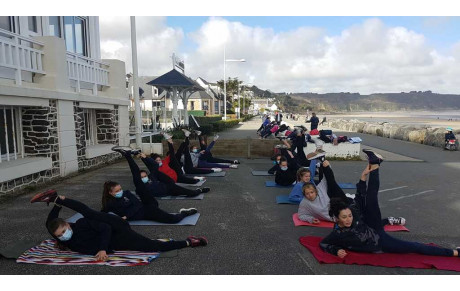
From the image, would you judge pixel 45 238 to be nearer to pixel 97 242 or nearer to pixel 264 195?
pixel 97 242

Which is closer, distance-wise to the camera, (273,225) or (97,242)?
(97,242)

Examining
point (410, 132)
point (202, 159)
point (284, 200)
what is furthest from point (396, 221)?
point (410, 132)

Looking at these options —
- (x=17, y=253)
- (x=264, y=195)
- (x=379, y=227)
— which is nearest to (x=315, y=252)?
(x=379, y=227)

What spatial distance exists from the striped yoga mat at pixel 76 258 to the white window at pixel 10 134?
4904 mm

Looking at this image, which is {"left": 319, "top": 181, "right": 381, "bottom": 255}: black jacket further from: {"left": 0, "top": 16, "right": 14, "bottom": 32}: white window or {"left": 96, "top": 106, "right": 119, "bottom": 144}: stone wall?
{"left": 96, "top": 106, "right": 119, "bottom": 144}: stone wall

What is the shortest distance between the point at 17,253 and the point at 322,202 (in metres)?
4.83

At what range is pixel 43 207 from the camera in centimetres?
676

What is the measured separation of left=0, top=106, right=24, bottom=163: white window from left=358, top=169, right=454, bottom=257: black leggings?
840 cm

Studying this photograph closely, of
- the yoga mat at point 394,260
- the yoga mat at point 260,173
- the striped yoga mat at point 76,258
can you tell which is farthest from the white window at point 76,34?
the yoga mat at point 394,260

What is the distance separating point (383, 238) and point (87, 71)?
35.2ft

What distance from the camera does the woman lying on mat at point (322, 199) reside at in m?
5.77

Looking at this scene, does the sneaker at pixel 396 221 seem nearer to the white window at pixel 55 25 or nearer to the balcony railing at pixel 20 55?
the balcony railing at pixel 20 55

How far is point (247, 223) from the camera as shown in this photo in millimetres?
5930
